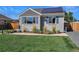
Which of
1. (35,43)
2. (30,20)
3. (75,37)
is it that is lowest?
(35,43)

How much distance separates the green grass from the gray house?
20 centimetres

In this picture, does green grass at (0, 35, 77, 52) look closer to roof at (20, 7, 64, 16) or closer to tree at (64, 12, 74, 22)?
tree at (64, 12, 74, 22)

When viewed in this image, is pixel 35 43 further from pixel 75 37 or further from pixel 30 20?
pixel 75 37

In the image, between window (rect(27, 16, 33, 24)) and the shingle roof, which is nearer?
the shingle roof

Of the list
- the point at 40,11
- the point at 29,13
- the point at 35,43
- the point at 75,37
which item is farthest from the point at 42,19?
the point at 75,37

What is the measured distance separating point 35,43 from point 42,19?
512 mm

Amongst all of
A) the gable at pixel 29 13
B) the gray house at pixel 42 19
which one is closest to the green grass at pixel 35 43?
the gray house at pixel 42 19

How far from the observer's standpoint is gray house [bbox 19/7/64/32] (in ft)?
28.5

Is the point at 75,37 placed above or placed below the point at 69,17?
below

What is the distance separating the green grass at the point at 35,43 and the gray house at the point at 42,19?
20 centimetres

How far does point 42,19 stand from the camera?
873 centimetres

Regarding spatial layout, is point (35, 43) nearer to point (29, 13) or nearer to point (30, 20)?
point (30, 20)

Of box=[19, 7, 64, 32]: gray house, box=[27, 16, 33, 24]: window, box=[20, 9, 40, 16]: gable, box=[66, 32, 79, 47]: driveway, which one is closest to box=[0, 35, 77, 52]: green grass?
box=[66, 32, 79, 47]: driveway
